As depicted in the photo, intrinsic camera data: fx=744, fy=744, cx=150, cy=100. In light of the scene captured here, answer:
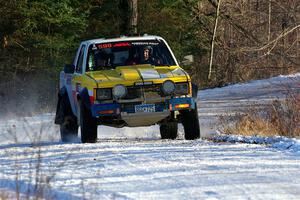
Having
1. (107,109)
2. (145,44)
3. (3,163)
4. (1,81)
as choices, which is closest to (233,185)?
(3,163)

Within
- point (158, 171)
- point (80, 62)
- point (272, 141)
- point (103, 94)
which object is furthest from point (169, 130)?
point (158, 171)

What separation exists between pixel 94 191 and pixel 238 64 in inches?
1238

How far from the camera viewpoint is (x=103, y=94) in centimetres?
1133

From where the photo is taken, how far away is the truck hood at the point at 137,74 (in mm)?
11445

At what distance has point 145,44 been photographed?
42.1 feet

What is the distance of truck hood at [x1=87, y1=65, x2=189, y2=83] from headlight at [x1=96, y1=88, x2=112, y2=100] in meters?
0.16

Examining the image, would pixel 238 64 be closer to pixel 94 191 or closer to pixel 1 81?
pixel 1 81

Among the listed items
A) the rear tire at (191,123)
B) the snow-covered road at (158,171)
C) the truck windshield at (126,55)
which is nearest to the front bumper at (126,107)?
the rear tire at (191,123)

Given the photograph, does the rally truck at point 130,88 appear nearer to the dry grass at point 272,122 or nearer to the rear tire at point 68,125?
the rear tire at point 68,125

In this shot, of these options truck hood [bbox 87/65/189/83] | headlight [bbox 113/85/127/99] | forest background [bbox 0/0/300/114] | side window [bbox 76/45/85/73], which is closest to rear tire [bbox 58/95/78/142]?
side window [bbox 76/45/85/73]

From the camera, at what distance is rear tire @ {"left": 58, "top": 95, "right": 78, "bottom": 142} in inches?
517

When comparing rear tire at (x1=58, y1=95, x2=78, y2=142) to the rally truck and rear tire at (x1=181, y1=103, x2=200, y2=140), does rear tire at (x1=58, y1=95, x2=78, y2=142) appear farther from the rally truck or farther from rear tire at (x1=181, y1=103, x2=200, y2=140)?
rear tire at (x1=181, y1=103, x2=200, y2=140)

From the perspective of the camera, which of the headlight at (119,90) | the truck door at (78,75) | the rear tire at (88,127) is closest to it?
the headlight at (119,90)

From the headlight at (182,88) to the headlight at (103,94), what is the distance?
1.04 metres
